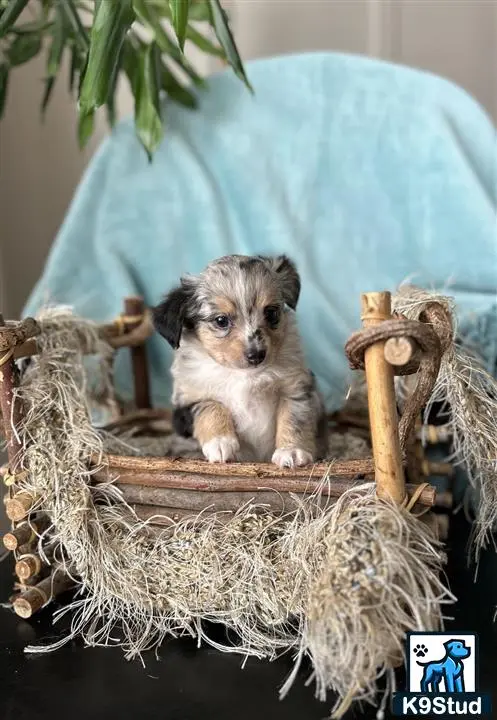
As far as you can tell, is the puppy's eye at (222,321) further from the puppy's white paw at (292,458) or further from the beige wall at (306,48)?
the beige wall at (306,48)

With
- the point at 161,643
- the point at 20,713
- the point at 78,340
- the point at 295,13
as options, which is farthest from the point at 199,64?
the point at 20,713

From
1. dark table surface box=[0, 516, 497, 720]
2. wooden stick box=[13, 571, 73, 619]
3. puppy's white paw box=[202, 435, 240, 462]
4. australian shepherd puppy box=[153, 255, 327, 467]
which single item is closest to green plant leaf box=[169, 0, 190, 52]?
australian shepherd puppy box=[153, 255, 327, 467]

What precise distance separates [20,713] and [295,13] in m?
3.06

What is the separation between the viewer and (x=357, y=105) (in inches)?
115

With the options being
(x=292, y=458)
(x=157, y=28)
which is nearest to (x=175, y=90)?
(x=157, y=28)

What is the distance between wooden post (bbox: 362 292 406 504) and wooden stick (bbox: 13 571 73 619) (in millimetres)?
993

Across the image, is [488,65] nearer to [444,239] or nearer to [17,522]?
[444,239]

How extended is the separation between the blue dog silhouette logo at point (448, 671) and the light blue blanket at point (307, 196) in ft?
5.04

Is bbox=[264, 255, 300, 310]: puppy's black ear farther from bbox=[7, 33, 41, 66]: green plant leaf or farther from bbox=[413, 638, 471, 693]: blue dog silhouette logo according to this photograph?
bbox=[7, 33, 41, 66]: green plant leaf

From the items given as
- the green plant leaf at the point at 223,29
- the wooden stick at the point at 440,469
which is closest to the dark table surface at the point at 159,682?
the wooden stick at the point at 440,469

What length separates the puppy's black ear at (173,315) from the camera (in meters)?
1.92

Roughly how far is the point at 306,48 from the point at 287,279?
1.79 m

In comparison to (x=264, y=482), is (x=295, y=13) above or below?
above

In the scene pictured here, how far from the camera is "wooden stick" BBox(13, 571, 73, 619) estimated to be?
181 centimetres
